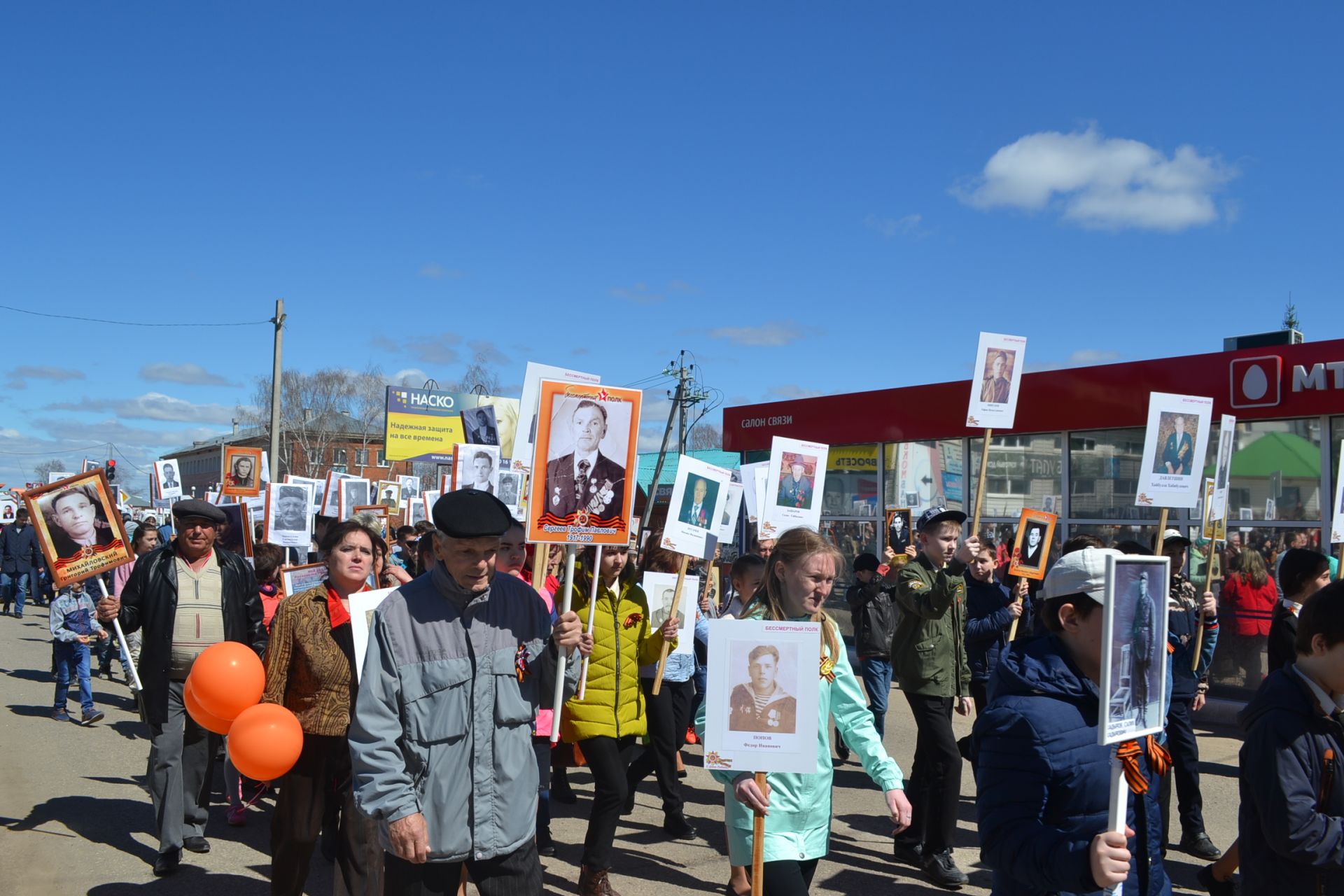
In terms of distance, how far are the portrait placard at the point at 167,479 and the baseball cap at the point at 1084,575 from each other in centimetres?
2166

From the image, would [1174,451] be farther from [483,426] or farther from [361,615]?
[483,426]

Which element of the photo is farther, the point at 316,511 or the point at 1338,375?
the point at 316,511

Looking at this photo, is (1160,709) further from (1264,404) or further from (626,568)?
(1264,404)

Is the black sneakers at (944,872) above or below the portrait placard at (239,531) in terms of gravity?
below

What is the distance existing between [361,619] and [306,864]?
129cm

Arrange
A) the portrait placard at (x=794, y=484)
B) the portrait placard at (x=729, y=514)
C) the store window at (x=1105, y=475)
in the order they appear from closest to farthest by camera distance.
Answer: the portrait placard at (x=729, y=514)
the portrait placard at (x=794, y=484)
the store window at (x=1105, y=475)

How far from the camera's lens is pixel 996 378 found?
27.3 ft

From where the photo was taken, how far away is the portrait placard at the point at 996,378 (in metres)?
8.27

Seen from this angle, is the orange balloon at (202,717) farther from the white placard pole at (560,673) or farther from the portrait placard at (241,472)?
the portrait placard at (241,472)

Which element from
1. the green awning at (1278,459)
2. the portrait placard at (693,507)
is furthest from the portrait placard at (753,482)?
the green awning at (1278,459)

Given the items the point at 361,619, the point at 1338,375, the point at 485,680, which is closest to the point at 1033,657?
the point at 485,680

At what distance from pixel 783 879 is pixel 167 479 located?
69.0 feet

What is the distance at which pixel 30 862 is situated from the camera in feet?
20.5

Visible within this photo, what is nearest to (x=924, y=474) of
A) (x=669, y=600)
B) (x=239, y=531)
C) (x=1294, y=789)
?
(x=669, y=600)
